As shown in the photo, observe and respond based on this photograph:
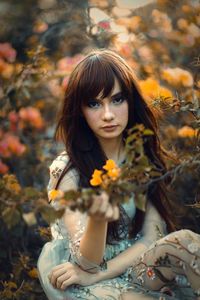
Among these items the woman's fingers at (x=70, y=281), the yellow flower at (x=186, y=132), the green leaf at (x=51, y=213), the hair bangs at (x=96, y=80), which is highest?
the hair bangs at (x=96, y=80)

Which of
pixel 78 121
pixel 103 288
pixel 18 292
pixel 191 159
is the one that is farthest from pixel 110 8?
pixel 191 159

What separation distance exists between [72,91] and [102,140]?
0.74 ft

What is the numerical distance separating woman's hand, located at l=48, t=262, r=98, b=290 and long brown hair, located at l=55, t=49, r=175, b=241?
1.05ft

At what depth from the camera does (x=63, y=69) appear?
441cm

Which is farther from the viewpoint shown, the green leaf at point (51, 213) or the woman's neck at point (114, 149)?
the woman's neck at point (114, 149)

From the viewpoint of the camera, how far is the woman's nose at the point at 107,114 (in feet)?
9.03

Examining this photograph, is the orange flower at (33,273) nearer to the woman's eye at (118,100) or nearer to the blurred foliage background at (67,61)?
the blurred foliage background at (67,61)

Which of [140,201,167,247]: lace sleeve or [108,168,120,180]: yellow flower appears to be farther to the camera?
[140,201,167,247]: lace sleeve

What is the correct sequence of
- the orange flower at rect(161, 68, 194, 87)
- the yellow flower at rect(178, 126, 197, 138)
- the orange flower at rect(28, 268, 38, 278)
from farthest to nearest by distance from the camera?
the orange flower at rect(161, 68, 194, 87)
the yellow flower at rect(178, 126, 197, 138)
the orange flower at rect(28, 268, 38, 278)

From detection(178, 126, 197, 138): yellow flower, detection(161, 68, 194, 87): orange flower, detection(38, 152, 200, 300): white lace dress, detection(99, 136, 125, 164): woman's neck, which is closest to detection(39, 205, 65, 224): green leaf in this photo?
detection(38, 152, 200, 300): white lace dress

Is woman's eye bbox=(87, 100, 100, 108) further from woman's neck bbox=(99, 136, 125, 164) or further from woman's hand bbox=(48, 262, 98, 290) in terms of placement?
woman's hand bbox=(48, 262, 98, 290)

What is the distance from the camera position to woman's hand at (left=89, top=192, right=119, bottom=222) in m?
Answer: 1.84

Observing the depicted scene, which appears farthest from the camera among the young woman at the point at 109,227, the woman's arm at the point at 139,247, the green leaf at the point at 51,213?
the woman's arm at the point at 139,247

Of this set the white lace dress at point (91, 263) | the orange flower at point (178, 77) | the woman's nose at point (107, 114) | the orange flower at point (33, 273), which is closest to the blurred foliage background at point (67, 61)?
the orange flower at point (178, 77)
